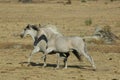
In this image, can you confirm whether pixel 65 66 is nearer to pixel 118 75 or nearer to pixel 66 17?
pixel 118 75

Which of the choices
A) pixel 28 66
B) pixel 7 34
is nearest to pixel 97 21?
pixel 7 34

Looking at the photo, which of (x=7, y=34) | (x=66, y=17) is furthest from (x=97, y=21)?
(x=7, y=34)

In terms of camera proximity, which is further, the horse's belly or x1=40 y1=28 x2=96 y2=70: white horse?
the horse's belly

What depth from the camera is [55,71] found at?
15945 millimetres

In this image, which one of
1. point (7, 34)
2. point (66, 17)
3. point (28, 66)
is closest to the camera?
point (28, 66)

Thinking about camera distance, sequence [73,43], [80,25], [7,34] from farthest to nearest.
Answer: [80,25], [7,34], [73,43]

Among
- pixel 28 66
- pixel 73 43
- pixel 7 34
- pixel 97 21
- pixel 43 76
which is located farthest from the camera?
pixel 97 21

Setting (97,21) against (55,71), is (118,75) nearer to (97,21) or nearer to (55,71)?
(55,71)

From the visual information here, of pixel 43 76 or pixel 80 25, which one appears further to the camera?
pixel 80 25

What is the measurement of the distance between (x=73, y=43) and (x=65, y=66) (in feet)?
3.94

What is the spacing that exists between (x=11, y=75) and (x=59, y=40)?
2182mm

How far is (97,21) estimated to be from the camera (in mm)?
39281

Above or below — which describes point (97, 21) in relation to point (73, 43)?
below

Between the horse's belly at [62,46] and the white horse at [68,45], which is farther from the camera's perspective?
the horse's belly at [62,46]
